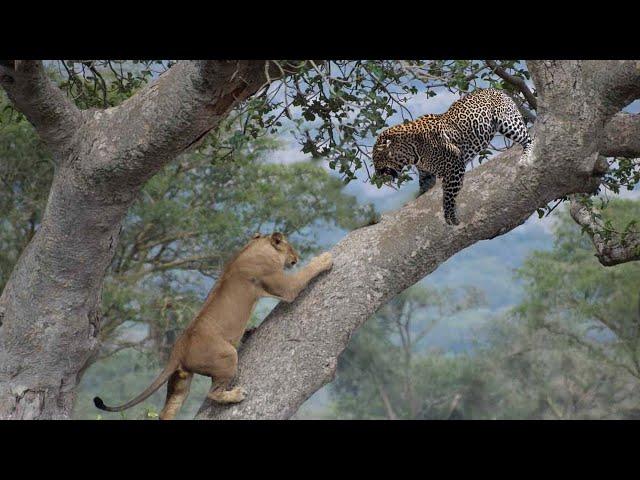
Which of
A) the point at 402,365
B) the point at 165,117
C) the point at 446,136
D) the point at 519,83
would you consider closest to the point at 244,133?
the point at 165,117

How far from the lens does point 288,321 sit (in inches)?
165

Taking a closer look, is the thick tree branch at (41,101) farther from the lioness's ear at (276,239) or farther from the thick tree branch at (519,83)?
the thick tree branch at (519,83)

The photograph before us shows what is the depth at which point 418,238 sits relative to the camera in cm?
425

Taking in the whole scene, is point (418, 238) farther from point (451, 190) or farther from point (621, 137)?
point (621, 137)

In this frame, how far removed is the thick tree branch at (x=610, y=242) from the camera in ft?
17.7

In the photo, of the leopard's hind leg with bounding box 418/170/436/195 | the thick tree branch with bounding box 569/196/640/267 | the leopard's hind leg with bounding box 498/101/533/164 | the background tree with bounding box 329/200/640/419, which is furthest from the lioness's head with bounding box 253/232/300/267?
the background tree with bounding box 329/200/640/419

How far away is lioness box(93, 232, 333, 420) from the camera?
162 inches

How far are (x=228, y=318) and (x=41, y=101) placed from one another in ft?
4.60

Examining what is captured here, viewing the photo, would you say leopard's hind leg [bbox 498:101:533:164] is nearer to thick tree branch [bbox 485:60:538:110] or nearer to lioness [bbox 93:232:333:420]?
thick tree branch [bbox 485:60:538:110]
